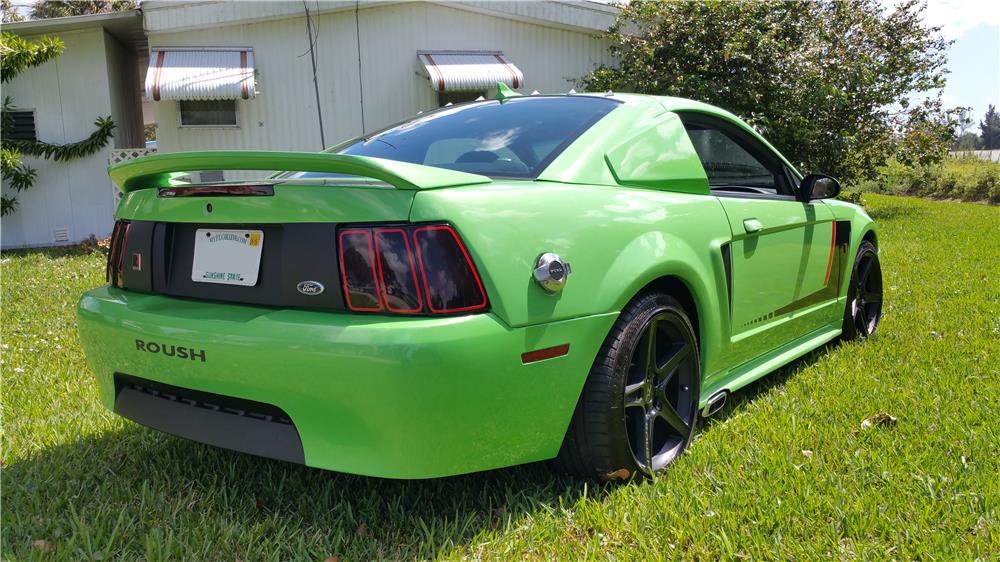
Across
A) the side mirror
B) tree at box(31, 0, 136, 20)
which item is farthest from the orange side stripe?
tree at box(31, 0, 136, 20)

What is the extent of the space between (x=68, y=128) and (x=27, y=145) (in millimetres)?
615

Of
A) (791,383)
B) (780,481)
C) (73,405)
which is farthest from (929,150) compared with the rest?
(73,405)

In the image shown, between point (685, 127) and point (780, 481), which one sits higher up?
point (685, 127)

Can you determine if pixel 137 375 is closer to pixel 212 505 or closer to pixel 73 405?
pixel 212 505

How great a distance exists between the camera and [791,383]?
3469mm

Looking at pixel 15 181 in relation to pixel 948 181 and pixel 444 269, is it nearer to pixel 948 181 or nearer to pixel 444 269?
pixel 444 269

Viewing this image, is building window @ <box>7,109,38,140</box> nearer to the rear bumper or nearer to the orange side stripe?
the rear bumper

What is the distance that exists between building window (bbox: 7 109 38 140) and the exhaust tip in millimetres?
11364

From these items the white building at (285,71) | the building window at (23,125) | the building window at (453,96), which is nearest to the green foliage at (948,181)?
the building window at (453,96)

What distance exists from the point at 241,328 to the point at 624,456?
47.7 inches

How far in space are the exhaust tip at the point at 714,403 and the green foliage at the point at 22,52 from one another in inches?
385

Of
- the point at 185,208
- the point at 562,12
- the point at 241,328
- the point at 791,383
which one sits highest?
the point at 562,12

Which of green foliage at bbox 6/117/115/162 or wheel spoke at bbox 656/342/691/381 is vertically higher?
green foliage at bbox 6/117/115/162

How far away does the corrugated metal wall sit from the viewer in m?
10.4
